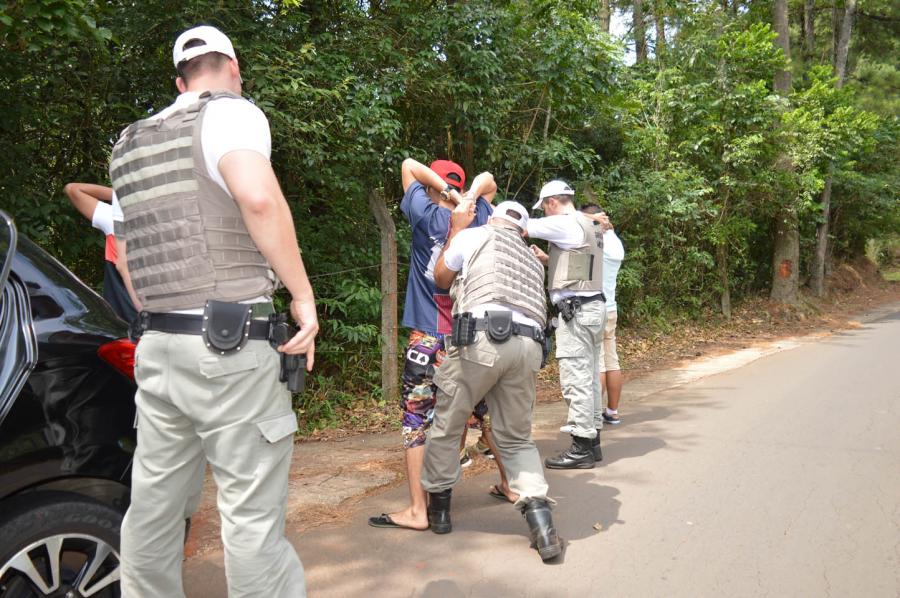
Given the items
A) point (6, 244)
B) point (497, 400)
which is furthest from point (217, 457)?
point (497, 400)

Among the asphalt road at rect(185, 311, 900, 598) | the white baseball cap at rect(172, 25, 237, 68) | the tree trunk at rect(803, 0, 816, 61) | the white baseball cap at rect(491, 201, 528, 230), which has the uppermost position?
the tree trunk at rect(803, 0, 816, 61)

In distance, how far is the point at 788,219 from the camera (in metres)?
16.4

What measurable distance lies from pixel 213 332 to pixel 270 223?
38 centimetres

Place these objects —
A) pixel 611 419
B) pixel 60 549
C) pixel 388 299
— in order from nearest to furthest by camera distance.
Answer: pixel 60 549 < pixel 611 419 < pixel 388 299

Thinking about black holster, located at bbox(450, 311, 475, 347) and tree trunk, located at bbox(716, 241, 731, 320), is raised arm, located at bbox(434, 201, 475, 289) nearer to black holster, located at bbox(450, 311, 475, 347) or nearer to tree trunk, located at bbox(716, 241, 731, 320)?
black holster, located at bbox(450, 311, 475, 347)

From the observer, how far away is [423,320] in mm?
4250

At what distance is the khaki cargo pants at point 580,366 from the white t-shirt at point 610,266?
39.5 inches

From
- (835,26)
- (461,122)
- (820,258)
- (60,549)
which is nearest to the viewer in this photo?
(60,549)

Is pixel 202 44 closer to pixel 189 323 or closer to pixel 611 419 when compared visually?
pixel 189 323

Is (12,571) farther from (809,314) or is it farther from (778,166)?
(809,314)

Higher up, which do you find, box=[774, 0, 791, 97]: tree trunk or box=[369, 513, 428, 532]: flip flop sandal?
box=[774, 0, 791, 97]: tree trunk

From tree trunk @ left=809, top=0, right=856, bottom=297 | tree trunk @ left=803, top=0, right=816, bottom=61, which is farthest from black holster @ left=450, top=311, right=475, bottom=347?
tree trunk @ left=803, top=0, right=816, bottom=61

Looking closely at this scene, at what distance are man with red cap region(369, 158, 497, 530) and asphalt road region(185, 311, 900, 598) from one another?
0.80 ft

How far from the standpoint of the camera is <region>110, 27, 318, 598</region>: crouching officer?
7.30 feet
